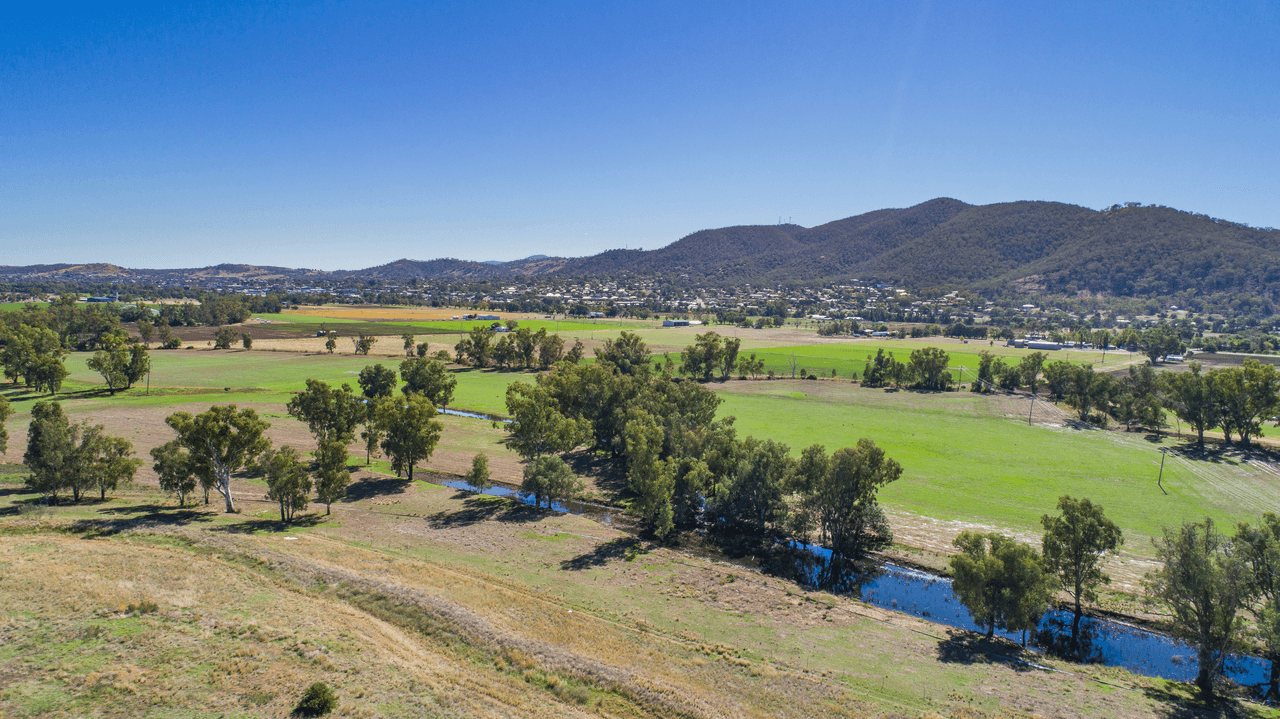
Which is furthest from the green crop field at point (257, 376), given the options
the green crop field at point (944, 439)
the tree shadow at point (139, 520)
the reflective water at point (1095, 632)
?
the reflective water at point (1095, 632)

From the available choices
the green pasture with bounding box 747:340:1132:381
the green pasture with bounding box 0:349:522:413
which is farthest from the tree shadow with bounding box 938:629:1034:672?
the green pasture with bounding box 747:340:1132:381

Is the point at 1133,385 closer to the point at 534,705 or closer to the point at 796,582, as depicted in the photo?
the point at 796,582

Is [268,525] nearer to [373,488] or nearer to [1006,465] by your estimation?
[373,488]

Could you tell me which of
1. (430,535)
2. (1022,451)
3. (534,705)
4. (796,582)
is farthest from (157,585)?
(1022,451)

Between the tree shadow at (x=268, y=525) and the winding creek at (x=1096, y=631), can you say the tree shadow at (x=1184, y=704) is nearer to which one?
the winding creek at (x=1096, y=631)

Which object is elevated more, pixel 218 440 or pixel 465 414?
pixel 218 440

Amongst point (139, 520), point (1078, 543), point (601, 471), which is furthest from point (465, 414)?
point (1078, 543)
